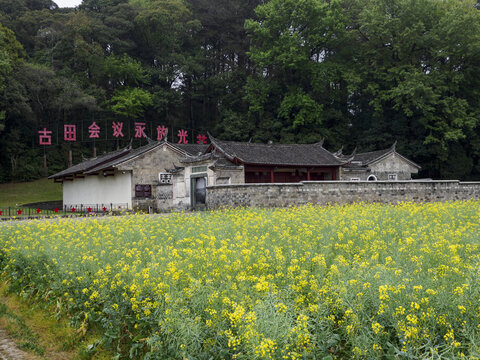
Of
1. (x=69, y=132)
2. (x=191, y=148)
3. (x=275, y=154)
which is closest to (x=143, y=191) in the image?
(x=191, y=148)

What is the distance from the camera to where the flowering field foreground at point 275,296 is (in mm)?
3457

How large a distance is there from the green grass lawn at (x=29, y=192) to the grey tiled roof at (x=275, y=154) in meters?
20.4

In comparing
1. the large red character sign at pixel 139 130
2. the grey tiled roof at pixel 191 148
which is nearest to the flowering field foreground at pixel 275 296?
the grey tiled roof at pixel 191 148

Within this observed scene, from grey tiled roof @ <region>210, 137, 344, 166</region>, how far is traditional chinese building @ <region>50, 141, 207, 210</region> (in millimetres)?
4399

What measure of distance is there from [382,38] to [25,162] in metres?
38.6

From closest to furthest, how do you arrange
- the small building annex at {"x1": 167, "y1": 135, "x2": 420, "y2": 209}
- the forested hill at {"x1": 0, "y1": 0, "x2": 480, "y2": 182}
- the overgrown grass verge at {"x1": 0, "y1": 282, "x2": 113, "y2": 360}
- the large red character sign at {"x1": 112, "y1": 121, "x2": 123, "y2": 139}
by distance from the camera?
the overgrown grass verge at {"x1": 0, "y1": 282, "x2": 113, "y2": 360} < the small building annex at {"x1": 167, "y1": 135, "x2": 420, "y2": 209} < the forested hill at {"x1": 0, "y1": 0, "x2": 480, "y2": 182} < the large red character sign at {"x1": 112, "y1": 121, "x2": 123, "y2": 139}

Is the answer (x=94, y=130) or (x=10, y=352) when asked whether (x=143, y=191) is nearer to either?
(x=94, y=130)

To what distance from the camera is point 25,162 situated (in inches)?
1658

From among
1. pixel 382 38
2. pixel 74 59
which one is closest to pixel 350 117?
pixel 382 38

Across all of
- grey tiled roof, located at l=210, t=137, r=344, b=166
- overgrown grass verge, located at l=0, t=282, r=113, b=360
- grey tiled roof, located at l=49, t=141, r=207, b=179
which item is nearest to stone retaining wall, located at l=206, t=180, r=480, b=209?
grey tiled roof, located at l=210, t=137, r=344, b=166

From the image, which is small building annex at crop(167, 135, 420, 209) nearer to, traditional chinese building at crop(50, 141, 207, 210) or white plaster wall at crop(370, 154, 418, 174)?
white plaster wall at crop(370, 154, 418, 174)

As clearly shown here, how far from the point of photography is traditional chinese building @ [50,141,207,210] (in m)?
27.1

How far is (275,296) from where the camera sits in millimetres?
4125

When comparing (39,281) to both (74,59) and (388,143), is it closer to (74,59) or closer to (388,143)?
(388,143)
